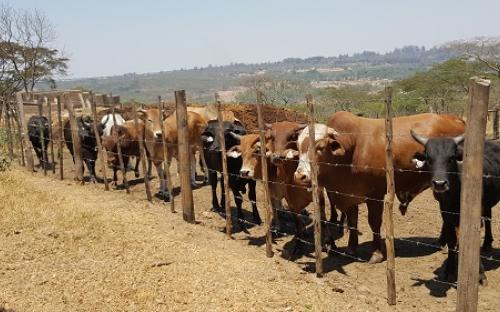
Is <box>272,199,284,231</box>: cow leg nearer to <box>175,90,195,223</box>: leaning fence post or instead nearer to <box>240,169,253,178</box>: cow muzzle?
<box>240,169,253,178</box>: cow muzzle

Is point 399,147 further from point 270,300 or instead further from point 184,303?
point 184,303

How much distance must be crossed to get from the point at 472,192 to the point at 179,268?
3320 millimetres

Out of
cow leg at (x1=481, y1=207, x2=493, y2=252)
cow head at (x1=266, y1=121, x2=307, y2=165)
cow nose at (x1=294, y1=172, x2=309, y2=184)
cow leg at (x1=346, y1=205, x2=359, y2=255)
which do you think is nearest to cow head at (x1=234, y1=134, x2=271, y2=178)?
cow head at (x1=266, y1=121, x2=307, y2=165)

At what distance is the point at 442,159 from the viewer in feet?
19.1

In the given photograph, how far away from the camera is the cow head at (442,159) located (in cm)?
565

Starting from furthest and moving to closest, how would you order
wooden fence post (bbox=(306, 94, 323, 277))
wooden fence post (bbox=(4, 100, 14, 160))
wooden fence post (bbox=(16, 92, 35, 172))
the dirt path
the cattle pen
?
1. wooden fence post (bbox=(4, 100, 14, 160))
2. wooden fence post (bbox=(16, 92, 35, 172))
3. wooden fence post (bbox=(306, 94, 323, 277))
4. the dirt path
5. the cattle pen

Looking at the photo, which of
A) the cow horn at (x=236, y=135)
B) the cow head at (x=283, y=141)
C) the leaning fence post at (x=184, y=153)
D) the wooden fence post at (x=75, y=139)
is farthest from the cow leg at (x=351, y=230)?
the wooden fence post at (x=75, y=139)

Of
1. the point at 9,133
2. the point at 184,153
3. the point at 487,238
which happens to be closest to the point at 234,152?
the point at 184,153

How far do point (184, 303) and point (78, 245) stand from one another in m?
2.39

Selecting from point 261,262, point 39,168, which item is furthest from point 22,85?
point 261,262

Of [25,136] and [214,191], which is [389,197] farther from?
[25,136]

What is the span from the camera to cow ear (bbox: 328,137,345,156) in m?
6.72

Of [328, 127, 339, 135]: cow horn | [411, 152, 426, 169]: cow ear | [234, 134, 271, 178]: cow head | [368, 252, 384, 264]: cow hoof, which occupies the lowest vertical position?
[368, 252, 384, 264]: cow hoof

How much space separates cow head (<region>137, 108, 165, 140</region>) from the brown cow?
383cm
